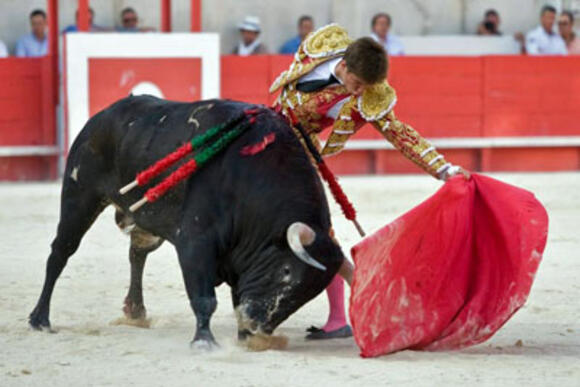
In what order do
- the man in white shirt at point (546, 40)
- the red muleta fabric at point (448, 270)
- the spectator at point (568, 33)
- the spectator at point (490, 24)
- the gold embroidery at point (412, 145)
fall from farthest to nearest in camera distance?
the spectator at point (490, 24) → the spectator at point (568, 33) → the man in white shirt at point (546, 40) → the gold embroidery at point (412, 145) → the red muleta fabric at point (448, 270)

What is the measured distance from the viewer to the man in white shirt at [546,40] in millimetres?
10344

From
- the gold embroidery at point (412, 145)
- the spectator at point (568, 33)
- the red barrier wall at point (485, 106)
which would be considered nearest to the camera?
the gold embroidery at point (412, 145)

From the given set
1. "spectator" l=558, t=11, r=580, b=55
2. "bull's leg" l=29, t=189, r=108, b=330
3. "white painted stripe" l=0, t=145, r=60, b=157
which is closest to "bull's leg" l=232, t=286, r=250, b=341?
"bull's leg" l=29, t=189, r=108, b=330

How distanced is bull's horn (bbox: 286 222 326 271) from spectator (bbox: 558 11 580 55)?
7.51 meters

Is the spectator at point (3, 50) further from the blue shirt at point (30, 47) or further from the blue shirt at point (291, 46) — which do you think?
the blue shirt at point (291, 46)

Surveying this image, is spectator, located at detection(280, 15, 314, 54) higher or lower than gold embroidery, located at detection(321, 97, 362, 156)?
lower

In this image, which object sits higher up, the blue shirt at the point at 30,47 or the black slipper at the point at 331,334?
the blue shirt at the point at 30,47

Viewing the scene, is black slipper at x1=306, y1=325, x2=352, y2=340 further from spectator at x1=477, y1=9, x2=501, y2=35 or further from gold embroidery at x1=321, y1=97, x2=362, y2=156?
spectator at x1=477, y1=9, x2=501, y2=35

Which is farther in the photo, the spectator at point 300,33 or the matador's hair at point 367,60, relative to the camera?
the spectator at point 300,33

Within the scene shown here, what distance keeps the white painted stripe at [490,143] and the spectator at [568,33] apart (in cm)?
86

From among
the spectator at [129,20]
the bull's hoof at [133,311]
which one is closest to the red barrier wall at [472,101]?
the spectator at [129,20]

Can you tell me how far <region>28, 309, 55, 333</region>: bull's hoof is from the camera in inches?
158

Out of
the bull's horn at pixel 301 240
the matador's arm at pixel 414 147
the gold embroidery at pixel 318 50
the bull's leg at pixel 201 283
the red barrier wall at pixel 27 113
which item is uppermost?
the gold embroidery at pixel 318 50

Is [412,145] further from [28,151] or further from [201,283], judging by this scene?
[28,151]
